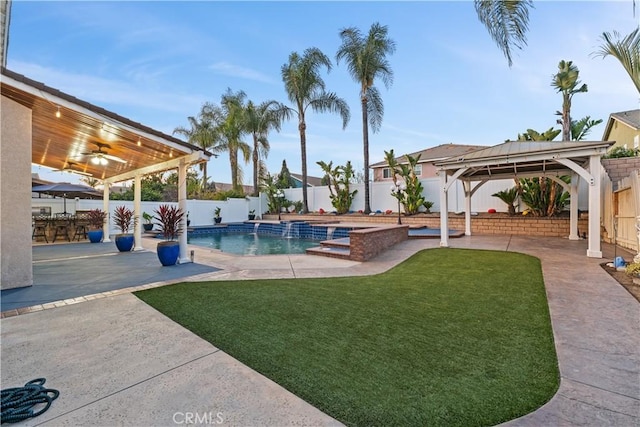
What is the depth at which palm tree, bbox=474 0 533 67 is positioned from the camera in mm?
4211

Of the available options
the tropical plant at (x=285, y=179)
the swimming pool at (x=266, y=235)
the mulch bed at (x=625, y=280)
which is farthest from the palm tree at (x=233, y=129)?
the mulch bed at (x=625, y=280)

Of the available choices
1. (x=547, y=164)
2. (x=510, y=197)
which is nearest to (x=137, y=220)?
(x=547, y=164)

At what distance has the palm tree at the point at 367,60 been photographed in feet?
56.9

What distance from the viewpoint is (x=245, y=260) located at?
28.2 feet

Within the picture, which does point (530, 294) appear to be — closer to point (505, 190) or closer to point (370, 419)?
point (370, 419)

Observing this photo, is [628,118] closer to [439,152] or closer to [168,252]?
[439,152]

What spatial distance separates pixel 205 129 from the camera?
2567 centimetres

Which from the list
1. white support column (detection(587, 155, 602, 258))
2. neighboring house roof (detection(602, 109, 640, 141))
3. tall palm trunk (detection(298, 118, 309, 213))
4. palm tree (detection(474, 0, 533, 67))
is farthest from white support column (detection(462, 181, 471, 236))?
neighboring house roof (detection(602, 109, 640, 141))

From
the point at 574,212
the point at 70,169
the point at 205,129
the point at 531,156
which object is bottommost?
the point at 574,212

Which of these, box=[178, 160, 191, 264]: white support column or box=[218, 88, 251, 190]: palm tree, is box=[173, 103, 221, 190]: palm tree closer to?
box=[218, 88, 251, 190]: palm tree

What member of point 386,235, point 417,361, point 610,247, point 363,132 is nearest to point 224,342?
point 417,361

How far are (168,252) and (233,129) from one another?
18223mm

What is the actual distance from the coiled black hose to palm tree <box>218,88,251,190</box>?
22694 millimetres

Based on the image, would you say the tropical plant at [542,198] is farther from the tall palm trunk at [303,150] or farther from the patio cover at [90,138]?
Answer: the tall palm trunk at [303,150]
